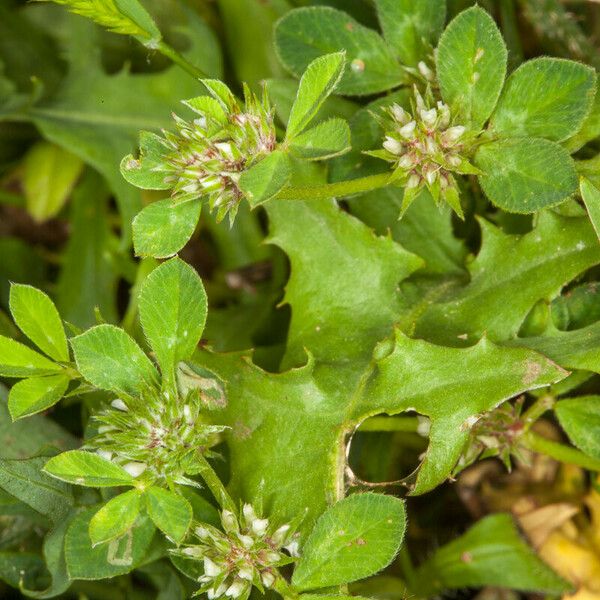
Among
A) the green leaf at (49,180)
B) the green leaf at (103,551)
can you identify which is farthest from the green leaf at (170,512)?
the green leaf at (49,180)

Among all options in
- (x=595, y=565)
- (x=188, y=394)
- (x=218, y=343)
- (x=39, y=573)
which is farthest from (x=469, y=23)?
(x=39, y=573)

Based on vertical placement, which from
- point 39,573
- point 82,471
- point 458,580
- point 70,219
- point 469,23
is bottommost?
point 458,580

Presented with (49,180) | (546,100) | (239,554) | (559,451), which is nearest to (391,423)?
(559,451)

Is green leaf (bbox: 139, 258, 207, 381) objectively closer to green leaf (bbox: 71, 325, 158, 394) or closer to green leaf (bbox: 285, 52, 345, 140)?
green leaf (bbox: 71, 325, 158, 394)

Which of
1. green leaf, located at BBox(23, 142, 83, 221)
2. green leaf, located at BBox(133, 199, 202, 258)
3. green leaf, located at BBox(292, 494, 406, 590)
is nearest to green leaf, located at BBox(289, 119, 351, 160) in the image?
green leaf, located at BBox(133, 199, 202, 258)

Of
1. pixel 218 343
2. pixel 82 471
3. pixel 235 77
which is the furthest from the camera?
pixel 235 77

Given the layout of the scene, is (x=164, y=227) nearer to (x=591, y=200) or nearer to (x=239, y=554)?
(x=239, y=554)

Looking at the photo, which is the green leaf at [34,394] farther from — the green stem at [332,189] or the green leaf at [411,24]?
the green leaf at [411,24]

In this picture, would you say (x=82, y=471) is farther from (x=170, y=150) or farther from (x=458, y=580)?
(x=458, y=580)
